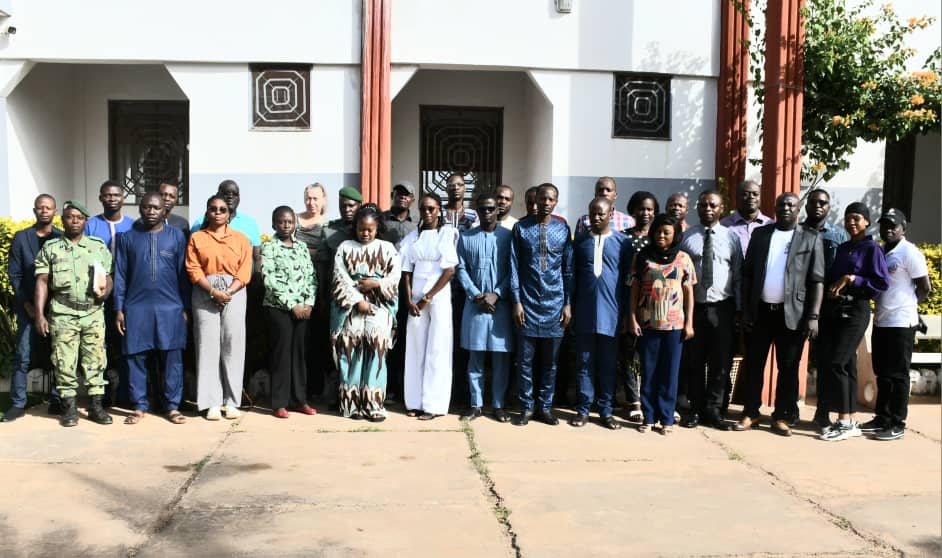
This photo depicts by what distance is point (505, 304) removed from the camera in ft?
22.7

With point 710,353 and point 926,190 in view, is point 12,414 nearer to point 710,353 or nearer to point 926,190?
point 710,353

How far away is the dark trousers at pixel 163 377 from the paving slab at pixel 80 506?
1318 mm

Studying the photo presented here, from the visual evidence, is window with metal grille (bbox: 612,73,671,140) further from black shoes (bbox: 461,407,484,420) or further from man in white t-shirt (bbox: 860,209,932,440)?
black shoes (bbox: 461,407,484,420)

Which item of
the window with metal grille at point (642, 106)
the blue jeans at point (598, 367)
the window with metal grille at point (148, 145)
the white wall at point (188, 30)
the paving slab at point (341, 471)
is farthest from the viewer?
the window with metal grille at point (148, 145)

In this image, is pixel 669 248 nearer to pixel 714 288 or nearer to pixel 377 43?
pixel 714 288

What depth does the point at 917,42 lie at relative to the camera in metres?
10.5

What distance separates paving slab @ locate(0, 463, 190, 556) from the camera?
4.30 metres

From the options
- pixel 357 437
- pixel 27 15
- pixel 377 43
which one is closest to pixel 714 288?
pixel 357 437

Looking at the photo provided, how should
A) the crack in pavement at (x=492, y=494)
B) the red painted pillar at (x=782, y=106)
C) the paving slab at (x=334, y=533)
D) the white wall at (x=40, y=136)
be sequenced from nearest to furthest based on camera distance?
1. the paving slab at (x=334, y=533)
2. the crack in pavement at (x=492, y=494)
3. the red painted pillar at (x=782, y=106)
4. the white wall at (x=40, y=136)

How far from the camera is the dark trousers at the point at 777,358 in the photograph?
21.7 ft

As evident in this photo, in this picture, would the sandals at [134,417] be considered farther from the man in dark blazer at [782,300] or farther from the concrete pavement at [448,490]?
the man in dark blazer at [782,300]

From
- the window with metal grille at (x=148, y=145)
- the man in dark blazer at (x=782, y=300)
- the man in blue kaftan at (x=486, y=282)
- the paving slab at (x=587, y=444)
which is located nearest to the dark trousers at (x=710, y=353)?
the man in dark blazer at (x=782, y=300)

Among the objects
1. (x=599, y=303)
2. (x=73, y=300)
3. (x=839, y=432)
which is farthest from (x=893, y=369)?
(x=73, y=300)

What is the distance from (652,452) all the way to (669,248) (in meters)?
1.47
